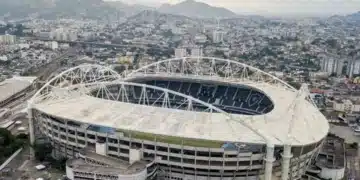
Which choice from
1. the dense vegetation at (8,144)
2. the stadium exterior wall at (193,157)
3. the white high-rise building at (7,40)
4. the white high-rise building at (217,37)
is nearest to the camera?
the stadium exterior wall at (193,157)

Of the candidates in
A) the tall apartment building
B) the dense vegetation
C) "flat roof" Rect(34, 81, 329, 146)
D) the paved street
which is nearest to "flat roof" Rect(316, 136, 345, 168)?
the paved street

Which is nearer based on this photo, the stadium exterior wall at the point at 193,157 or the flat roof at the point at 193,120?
the stadium exterior wall at the point at 193,157

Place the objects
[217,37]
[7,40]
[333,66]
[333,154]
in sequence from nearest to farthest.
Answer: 1. [333,154]
2. [333,66]
3. [7,40]
4. [217,37]

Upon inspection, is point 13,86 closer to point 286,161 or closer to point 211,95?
point 211,95

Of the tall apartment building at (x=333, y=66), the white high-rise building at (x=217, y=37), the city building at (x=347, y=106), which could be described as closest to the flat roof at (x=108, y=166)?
the city building at (x=347, y=106)

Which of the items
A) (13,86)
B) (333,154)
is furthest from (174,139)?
(13,86)

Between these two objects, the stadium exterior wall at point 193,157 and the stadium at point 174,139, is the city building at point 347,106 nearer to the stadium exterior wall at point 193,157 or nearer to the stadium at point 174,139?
the stadium at point 174,139
